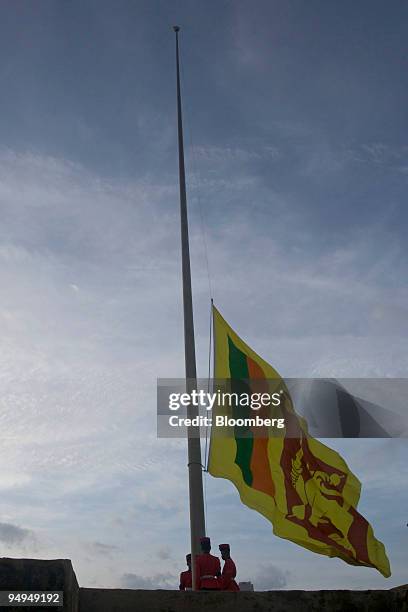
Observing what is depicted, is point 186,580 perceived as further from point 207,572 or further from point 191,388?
point 191,388

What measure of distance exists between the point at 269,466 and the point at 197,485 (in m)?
1.46

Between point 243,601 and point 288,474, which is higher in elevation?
point 288,474

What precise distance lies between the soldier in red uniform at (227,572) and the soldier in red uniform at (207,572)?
118mm

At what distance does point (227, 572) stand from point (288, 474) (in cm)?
266

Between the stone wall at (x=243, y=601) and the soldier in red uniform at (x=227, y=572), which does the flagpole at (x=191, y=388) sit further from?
the stone wall at (x=243, y=601)

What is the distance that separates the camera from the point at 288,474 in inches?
467

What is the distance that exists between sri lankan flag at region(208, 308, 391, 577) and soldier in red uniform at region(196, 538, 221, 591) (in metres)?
1.81

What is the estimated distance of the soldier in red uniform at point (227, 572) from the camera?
942 centimetres

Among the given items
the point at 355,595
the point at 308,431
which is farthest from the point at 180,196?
the point at 355,595

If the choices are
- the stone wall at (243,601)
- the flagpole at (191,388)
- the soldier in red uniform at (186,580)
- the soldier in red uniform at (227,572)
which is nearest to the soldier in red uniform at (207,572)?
the soldier in red uniform at (227,572)

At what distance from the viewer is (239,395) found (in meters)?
12.5

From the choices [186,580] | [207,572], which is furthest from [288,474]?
[207,572]

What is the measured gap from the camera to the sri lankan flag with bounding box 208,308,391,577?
11.3 meters

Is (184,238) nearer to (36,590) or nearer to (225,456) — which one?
(225,456)
